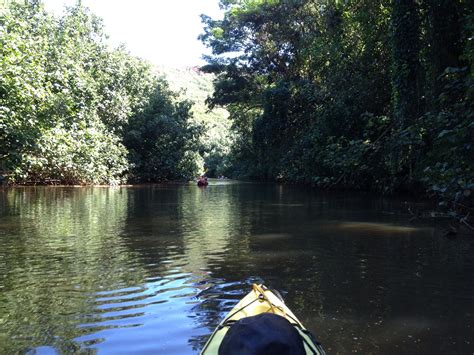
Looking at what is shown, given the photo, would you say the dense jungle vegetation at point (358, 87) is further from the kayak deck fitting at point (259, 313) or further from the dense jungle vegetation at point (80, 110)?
the dense jungle vegetation at point (80, 110)

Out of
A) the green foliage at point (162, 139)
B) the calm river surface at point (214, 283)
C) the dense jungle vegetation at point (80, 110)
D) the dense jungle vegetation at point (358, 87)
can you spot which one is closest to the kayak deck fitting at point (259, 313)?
the calm river surface at point (214, 283)

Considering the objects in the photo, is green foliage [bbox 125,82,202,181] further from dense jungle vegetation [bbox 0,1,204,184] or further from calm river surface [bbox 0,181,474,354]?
calm river surface [bbox 0,181,474,354]

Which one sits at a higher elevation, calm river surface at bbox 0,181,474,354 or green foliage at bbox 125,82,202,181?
green foliage at bbox 125,82,202,181

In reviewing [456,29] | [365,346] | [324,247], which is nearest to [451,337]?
[365,346]

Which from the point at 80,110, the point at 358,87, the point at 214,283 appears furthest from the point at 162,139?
the point at 214,283

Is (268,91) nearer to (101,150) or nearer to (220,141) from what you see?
(101,150)

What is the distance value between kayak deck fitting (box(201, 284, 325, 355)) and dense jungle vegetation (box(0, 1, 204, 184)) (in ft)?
57.4

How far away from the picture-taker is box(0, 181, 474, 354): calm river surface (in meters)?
3.76

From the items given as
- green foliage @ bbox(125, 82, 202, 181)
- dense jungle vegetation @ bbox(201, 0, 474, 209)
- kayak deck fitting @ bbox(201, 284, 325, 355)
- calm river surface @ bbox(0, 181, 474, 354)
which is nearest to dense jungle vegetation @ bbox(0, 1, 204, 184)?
green foliage @ bbox(125, 82, 202, 181)

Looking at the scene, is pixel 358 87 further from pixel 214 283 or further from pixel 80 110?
pixel 214 283

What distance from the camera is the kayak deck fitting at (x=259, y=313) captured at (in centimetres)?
259

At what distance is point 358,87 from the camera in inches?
845

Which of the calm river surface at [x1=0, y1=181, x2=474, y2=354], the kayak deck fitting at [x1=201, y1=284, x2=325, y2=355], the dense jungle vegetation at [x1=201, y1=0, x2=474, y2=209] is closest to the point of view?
the kayak deck fitting at [x1=201, y1=284, x2=325, y2=355]

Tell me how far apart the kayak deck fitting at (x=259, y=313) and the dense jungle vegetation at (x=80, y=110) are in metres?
17.5
